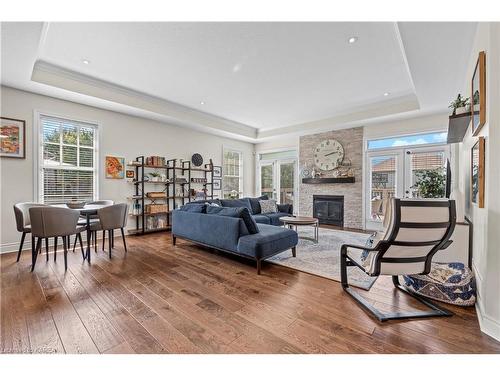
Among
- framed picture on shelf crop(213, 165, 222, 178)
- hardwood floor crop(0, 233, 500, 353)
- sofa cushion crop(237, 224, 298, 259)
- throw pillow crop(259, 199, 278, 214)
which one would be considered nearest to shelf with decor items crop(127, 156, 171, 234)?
framed picture on shelf crop(213, 165, 222, 178)

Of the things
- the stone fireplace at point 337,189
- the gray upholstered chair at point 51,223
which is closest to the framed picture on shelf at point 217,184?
the stone fireplace at point 337,189

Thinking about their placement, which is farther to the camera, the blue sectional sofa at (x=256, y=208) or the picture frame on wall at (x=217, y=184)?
the picture frame on wall at (x=217, y=184)

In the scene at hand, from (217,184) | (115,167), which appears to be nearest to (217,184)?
(217,184)

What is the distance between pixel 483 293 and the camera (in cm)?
178

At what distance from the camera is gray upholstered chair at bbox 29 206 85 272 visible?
9.29 ft

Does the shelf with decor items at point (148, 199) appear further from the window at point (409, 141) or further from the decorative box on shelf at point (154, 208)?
the window at point (409, 141)

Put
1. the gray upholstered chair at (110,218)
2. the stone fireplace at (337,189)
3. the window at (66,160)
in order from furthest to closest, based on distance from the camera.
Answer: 1. the stone fireplace at (337,189)
2. the window at (66,160)
3. the gray upholstered chair at (110,218)

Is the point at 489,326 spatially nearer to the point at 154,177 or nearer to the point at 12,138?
the point at 154,177

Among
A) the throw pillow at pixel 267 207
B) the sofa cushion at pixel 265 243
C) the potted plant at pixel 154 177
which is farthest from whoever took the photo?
the throw pillow at pixel 267 207

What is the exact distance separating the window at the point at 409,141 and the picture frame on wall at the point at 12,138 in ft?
23.8

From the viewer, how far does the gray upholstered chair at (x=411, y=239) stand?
1784mm

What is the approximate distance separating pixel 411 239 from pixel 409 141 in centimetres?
444
